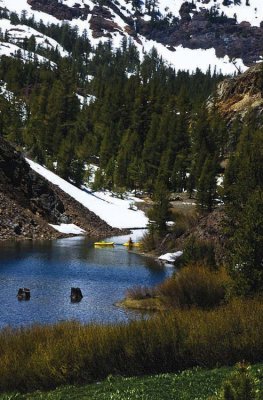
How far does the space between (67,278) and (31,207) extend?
115 feet

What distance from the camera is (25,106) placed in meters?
160

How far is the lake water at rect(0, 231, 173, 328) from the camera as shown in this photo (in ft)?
111

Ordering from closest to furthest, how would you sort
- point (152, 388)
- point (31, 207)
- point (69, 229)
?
point (152, 388), point (31, 207), point (69, 229)

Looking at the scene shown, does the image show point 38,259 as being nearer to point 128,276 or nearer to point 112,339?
point 128,276

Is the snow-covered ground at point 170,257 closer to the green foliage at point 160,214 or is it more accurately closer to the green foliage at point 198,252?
the green foliage at point 198,252

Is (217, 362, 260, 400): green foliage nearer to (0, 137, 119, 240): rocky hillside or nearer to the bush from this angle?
the bush

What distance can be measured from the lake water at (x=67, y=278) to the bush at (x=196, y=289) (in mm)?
2983

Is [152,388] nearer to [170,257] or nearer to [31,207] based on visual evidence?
[170,257]

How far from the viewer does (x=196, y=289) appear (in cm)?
3519

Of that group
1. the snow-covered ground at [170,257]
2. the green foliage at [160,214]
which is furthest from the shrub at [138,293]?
the green foliage at [160,214]

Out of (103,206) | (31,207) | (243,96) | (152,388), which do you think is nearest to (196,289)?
(152,388)

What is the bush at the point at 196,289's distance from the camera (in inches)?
1367

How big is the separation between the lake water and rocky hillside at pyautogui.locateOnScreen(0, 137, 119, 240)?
462 centimetres

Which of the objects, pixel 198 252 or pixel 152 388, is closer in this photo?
pixel 152 388
